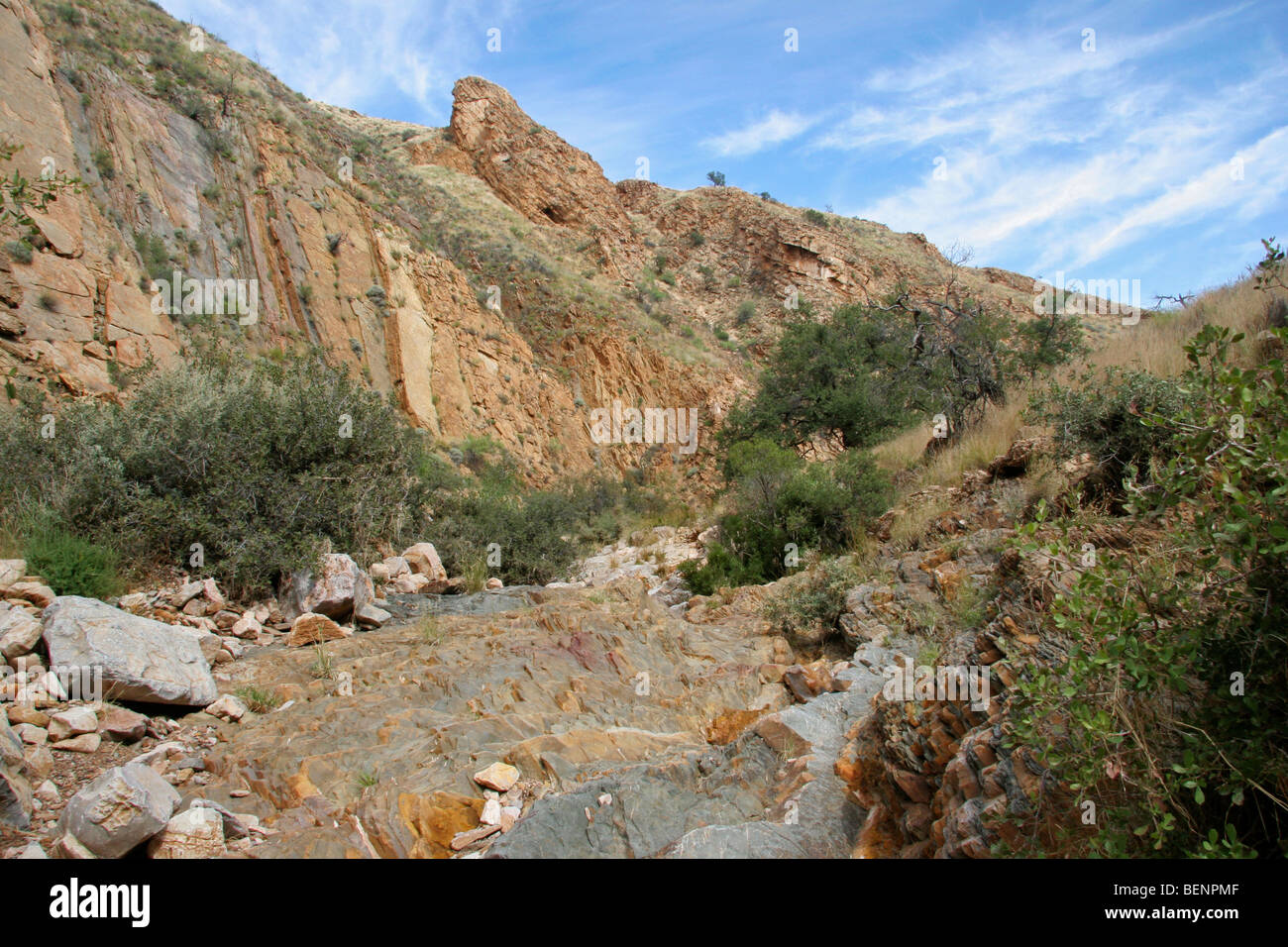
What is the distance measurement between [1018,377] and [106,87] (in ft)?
63.7

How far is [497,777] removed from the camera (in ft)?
13.0

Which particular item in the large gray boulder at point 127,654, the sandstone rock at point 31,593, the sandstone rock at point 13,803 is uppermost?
the sandstone rock at point 31,593

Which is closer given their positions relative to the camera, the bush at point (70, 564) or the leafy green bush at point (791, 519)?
the bush at point (70, 564)

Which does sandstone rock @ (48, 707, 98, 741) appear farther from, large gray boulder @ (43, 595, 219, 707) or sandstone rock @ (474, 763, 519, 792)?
sandstone rock @ (474, 763, 519, 792)

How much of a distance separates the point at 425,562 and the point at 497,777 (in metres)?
6.76

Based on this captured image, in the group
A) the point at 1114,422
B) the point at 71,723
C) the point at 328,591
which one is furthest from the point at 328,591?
the point at 1114,422

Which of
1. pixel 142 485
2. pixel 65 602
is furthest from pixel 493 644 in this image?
pixel 142 485

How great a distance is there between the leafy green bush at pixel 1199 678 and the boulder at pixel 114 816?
3687 millimetres

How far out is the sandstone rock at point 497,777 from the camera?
Result: 393 cm

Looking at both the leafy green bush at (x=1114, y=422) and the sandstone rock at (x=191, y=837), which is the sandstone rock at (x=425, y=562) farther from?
the leafy green bush at (x=1114, y=422)

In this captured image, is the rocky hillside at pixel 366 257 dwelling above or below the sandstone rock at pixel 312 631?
above

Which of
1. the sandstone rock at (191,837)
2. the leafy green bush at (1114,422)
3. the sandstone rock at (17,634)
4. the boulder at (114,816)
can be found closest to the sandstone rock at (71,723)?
the sandstone rock at (17,634)

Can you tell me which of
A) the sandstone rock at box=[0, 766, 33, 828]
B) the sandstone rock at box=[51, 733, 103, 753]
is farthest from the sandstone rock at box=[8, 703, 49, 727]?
the sandstone rock at box=[0, 766, 33, 828]

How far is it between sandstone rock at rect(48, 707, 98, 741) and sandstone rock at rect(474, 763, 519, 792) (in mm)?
2511
